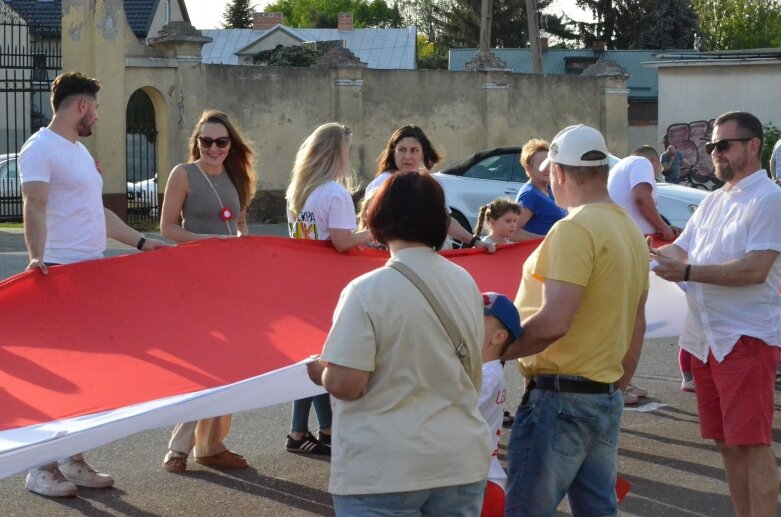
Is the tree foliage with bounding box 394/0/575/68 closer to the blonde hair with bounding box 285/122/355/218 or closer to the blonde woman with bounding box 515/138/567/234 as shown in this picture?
the blonde woman with bounding box 515/138/567/234

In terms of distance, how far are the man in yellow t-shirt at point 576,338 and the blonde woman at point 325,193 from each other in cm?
244

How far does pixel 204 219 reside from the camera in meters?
6.97

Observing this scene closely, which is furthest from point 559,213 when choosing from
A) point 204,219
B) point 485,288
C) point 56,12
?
point 56,12

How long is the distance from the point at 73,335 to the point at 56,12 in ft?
141

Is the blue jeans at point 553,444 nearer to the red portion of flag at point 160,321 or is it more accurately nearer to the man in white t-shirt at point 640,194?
the red portion of flag at point 160,321

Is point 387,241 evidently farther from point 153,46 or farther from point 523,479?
point 153,46

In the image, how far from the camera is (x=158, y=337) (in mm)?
5738

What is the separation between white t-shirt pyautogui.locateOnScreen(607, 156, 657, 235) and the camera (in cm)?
860

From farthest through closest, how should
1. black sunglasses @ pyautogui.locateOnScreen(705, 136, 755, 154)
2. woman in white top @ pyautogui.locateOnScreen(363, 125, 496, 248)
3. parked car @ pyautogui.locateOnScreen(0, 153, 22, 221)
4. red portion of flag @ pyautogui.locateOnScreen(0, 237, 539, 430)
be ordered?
parked car @ pyautogui.locateOnScreen(0, 153, 22, 221) → woman in white top @ pyautogui.locateOnScreen(363, 125, 496, 248) → black sunglasses @ pyautogui.locateOnScreen(705, 136, 755, 154) → red portion of flag @ pyautogui.locateOnScreen(0, 237, 539, 430)

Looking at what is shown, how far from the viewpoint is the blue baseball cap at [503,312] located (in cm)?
406

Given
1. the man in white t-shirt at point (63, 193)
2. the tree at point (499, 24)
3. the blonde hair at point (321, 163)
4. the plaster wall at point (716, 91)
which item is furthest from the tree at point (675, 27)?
the man in white t-shirt at point (63, 193)

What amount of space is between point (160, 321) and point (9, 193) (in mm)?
18634

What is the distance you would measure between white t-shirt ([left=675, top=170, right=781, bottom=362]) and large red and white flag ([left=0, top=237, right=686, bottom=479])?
1800 millimetres

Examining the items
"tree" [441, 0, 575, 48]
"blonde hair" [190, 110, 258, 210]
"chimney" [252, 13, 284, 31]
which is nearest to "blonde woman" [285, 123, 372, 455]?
"blonde hair" [190, 110, 258, 210]
